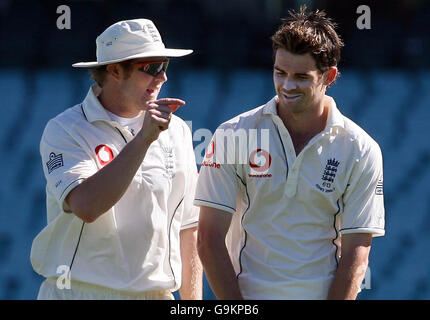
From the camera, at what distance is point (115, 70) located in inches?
107

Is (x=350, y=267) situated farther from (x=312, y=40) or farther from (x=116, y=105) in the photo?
(x=116, y=105)

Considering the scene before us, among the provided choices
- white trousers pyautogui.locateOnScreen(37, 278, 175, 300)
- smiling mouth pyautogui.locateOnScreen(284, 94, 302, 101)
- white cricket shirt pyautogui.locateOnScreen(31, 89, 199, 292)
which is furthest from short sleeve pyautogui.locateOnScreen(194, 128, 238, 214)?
white trousers pyautogui.locateOnScreen(37, 278, 175, 300)

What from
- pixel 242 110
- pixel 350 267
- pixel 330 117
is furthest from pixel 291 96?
pixel 242 110

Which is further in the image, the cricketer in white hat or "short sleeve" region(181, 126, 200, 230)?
"short sleeve" region(181, 126, 200, 230)

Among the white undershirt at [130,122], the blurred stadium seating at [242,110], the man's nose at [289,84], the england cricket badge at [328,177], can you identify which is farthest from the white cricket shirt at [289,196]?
the blurred stadium seating at [242,110]

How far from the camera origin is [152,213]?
8.66 ft

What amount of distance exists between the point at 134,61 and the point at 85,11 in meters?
1.34

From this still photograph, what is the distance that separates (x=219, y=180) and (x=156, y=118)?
1.08 ft

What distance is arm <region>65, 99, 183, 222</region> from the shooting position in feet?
8.13

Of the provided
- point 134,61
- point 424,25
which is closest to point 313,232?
point 134,61

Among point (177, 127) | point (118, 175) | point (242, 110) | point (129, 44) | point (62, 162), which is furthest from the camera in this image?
point (242, 110)

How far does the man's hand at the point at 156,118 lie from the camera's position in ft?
8.18

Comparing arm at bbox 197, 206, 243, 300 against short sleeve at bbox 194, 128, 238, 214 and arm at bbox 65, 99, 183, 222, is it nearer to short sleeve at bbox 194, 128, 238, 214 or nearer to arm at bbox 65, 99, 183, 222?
short sleeve at bbox 194, 128, 238, 214
